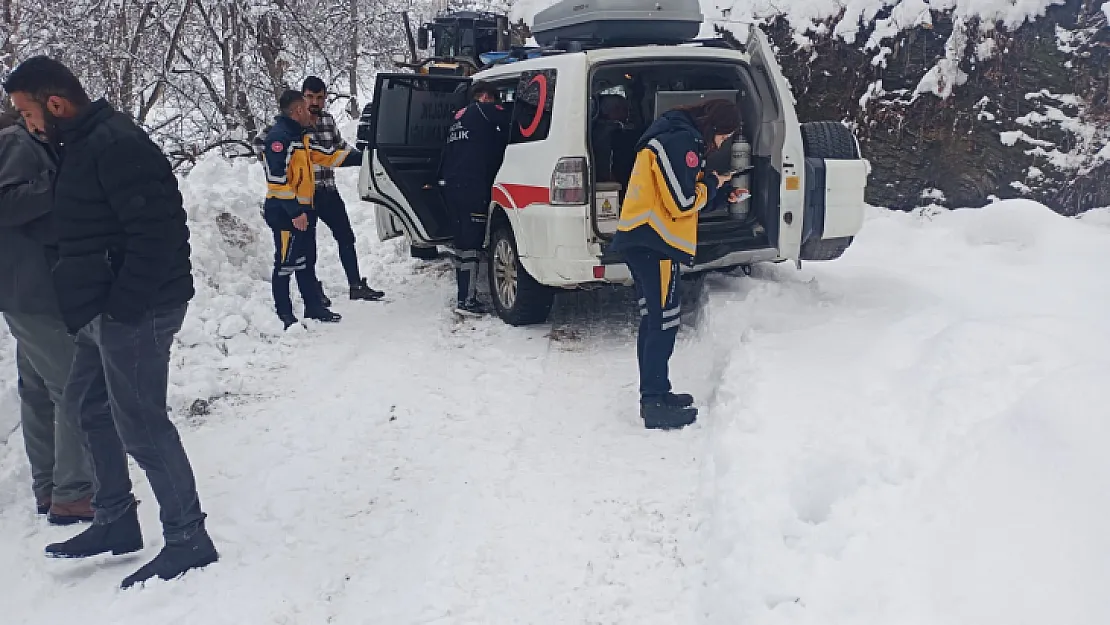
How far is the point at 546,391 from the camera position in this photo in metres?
5.17

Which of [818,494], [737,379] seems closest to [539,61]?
[737,379]

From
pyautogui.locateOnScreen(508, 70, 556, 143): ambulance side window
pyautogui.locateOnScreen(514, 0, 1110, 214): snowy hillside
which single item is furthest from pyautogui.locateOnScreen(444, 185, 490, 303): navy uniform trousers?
pyautogui.locateOnScreen(514, 0, 1110, 214): snowy hillside

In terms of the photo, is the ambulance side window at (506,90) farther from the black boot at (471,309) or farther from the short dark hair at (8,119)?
the short dark hair at (8,119)

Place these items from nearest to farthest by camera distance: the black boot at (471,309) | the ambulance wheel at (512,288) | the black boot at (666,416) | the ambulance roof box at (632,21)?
the black boot at (666,416) → the ambulance roof box at (632,21) → the ambulance wheel at (512,288) → the black boot at (471,309)

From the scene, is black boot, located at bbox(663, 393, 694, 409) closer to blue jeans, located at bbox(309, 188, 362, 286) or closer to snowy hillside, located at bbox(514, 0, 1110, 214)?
blue jeans, located at bbox(309, 188, 362, 286)

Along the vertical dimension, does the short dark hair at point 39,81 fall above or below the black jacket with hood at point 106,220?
above

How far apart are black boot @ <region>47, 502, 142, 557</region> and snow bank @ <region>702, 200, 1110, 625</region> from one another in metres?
2.40

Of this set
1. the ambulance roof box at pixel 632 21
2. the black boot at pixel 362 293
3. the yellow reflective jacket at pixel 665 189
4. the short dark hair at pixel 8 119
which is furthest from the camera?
the black boot at pixel 362 293

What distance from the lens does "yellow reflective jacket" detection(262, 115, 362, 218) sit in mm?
6375

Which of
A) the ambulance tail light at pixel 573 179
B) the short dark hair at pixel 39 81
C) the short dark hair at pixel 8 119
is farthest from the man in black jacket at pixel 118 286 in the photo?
the ambulance tail light at pixel 573 179

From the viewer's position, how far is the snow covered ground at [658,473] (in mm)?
2594

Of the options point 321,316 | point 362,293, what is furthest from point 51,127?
point 362,293

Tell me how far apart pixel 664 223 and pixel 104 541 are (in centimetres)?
298

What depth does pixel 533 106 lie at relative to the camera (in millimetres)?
5977
